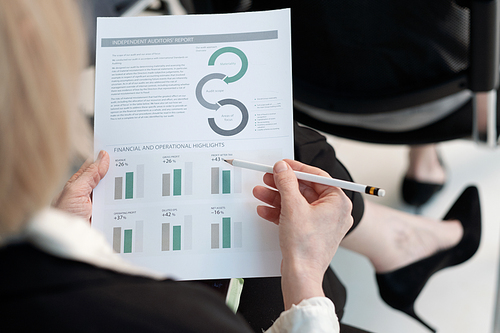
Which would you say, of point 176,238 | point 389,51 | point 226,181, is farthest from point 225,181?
point 389,51

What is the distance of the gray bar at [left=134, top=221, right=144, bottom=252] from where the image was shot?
0.57m

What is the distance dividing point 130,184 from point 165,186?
2.0 inches

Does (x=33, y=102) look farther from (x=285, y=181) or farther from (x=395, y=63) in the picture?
(x=395, y=63)

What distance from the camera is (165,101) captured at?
590mm

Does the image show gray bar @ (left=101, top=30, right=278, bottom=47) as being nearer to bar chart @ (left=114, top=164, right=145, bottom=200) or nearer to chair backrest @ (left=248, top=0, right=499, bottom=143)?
chair backrest @ (left=248, top=0, right=499, bottom=143)

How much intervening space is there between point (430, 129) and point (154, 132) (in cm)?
53

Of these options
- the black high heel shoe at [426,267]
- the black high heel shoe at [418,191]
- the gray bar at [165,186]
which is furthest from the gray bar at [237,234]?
the black high heel shoe at [418,191]

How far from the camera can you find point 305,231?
0.51 metres

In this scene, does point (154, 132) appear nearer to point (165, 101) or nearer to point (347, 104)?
point (165, 101)

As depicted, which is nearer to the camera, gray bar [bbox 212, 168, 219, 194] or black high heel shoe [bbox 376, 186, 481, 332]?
gray bar [bbox 212, 168, 219, 194]

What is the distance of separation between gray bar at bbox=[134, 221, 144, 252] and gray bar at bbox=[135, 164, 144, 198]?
0.13 feet

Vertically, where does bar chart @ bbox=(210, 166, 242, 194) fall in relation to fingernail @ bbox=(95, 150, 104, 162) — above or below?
below

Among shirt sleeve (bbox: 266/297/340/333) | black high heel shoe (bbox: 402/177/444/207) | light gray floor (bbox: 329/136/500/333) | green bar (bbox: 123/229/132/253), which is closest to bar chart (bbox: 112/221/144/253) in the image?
green bar (bbox: 123/229/132/253)

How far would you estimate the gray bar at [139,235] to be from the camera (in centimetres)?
57
